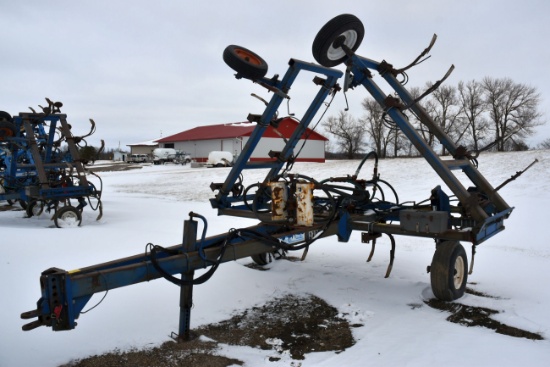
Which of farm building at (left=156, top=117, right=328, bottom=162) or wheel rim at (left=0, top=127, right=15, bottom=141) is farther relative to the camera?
farm building at (left=156, top=117, right=328, bottom=162)

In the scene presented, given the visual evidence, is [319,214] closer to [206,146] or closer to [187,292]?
[187,292]

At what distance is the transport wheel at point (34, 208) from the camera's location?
1073 cm

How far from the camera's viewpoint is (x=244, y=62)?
4.91 metres

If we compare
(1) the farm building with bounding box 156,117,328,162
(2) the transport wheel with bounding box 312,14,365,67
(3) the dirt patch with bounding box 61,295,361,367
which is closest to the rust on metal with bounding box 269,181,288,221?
(3) the dirt patch with bounding box 61,295,361,367

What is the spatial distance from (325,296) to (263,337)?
1243mm

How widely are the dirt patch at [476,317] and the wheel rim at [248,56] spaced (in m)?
3.32

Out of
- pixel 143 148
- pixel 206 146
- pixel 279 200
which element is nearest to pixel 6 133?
pixel 279 200

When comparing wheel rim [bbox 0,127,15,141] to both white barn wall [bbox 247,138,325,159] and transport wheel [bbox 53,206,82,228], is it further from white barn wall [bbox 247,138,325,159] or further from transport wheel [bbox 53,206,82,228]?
white barn wall [bbox 247,138,325,159]

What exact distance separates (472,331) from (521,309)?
0.81 metres

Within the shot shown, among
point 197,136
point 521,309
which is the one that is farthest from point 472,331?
point 197,136

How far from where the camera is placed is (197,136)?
4519cm

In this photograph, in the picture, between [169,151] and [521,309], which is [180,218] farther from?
[169,151]

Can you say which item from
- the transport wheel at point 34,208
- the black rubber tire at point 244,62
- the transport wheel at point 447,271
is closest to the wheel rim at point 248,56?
the black rubber tire at point 244,62

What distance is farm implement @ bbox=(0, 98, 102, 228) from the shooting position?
367 inches
